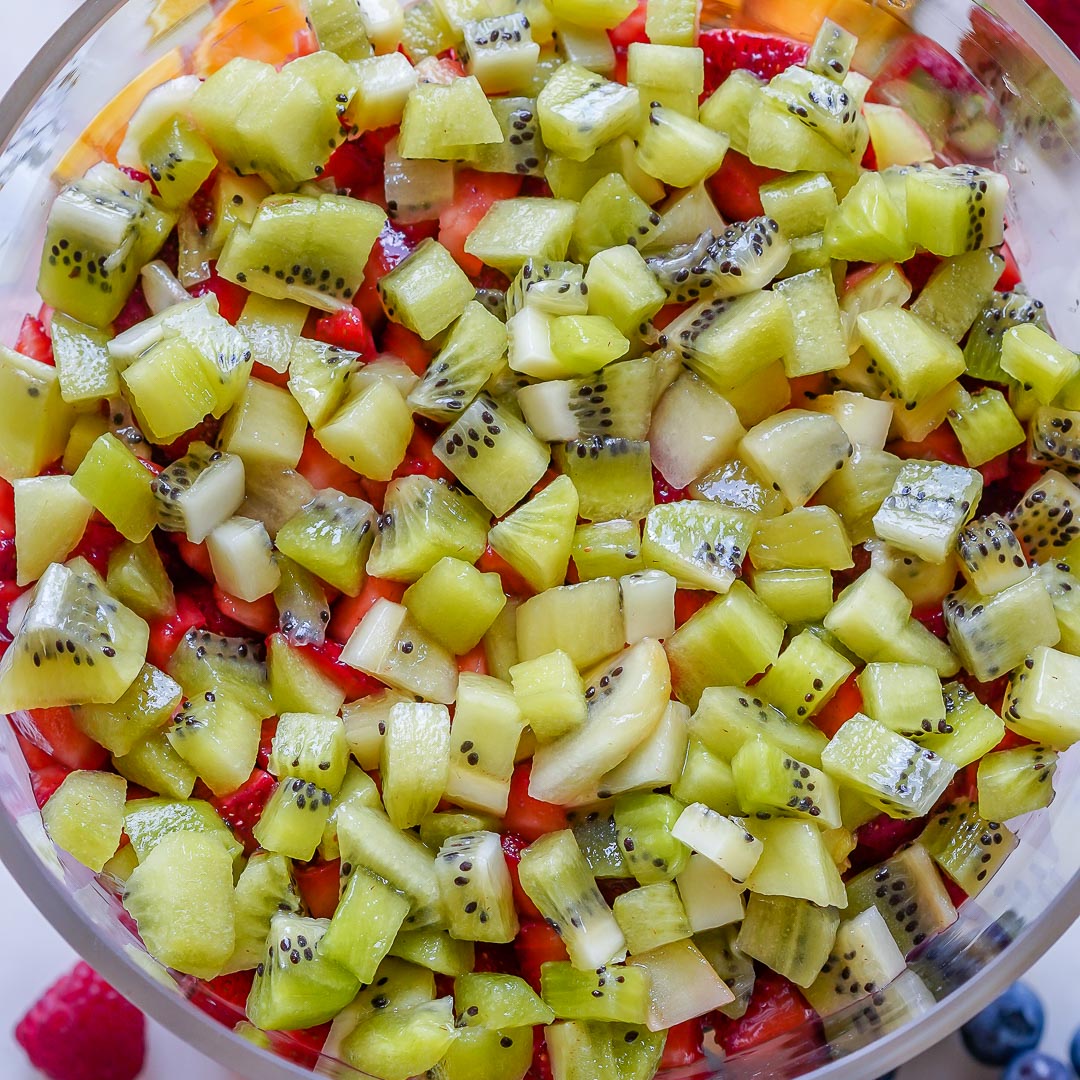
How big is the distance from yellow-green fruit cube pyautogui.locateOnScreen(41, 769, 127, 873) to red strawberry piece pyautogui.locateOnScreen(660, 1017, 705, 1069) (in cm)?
89

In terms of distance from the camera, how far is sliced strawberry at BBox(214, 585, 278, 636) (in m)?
1.82

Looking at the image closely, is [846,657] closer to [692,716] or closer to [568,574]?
[692,716]

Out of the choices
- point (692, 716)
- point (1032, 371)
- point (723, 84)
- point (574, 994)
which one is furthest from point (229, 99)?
point (574, 994)

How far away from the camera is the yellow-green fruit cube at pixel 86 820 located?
1.69 meters

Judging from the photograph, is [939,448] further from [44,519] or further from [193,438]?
[44,519]

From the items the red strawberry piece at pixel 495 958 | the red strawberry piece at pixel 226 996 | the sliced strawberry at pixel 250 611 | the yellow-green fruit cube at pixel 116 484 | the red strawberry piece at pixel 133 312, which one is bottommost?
the red strawberry piece at pixel 226 996

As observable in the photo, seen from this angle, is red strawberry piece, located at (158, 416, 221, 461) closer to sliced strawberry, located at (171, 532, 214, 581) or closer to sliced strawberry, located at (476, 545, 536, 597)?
sliced strawberry, located at (171, 532, 214, 581)

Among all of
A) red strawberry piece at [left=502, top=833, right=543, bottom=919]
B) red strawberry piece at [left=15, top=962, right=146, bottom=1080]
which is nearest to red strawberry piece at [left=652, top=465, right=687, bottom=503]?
red strawberry piece at [left=502, top=833, right=543, bottom=919]

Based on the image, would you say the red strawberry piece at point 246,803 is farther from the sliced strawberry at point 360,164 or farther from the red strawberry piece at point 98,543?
the sliced strawberry at point 360,164

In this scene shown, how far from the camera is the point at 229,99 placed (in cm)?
177

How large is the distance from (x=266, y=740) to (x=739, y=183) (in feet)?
3.84

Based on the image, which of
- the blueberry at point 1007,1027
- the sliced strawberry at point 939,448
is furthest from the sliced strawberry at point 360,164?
the blueberry at point 1007,1027

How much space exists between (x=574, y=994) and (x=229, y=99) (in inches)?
56.1

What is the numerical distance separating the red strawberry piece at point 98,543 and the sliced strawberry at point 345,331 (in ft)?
1.45
